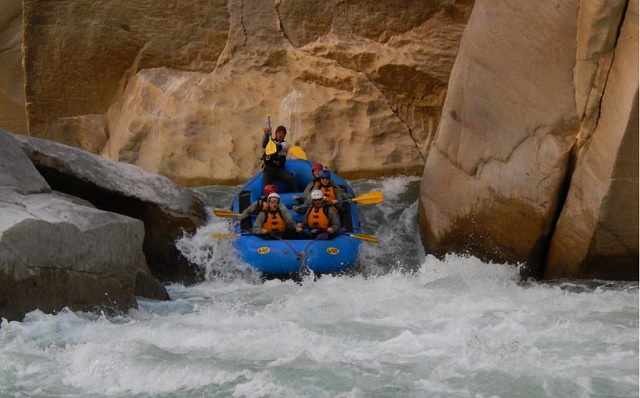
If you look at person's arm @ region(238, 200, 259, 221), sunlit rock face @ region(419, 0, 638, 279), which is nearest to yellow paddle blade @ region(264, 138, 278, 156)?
person's arm @ region(238, 200, 259, 221)

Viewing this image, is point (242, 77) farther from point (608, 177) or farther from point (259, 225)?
point (608, 177)

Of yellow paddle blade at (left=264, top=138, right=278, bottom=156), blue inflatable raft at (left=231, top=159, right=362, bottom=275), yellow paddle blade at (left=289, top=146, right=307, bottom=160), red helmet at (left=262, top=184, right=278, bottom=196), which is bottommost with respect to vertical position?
blue inflatable raft at (left=231, top=159, right=362, bottom=275)

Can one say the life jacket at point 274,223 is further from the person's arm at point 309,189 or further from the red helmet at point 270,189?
the person's arm at point 309,189

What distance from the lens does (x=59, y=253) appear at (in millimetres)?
7570

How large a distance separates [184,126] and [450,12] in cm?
321

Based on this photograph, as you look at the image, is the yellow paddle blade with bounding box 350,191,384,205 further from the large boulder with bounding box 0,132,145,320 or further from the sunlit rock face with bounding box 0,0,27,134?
the sunlit rock face with bounding box 0,0,27,134

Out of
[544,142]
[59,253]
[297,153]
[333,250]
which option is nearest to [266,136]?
[297,153]

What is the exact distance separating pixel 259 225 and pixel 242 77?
10.3 feet

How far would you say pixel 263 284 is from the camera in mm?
9461

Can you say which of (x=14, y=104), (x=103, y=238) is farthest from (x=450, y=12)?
(x=14, y=104)

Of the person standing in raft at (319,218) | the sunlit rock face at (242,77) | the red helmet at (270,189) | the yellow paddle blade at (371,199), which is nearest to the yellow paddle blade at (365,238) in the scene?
the person standing in raft at (319,218)

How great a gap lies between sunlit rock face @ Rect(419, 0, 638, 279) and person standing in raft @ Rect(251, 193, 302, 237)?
1383 mm

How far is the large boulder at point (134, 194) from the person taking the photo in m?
9.52

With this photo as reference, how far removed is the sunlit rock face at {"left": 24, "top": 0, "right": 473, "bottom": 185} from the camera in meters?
12.3
